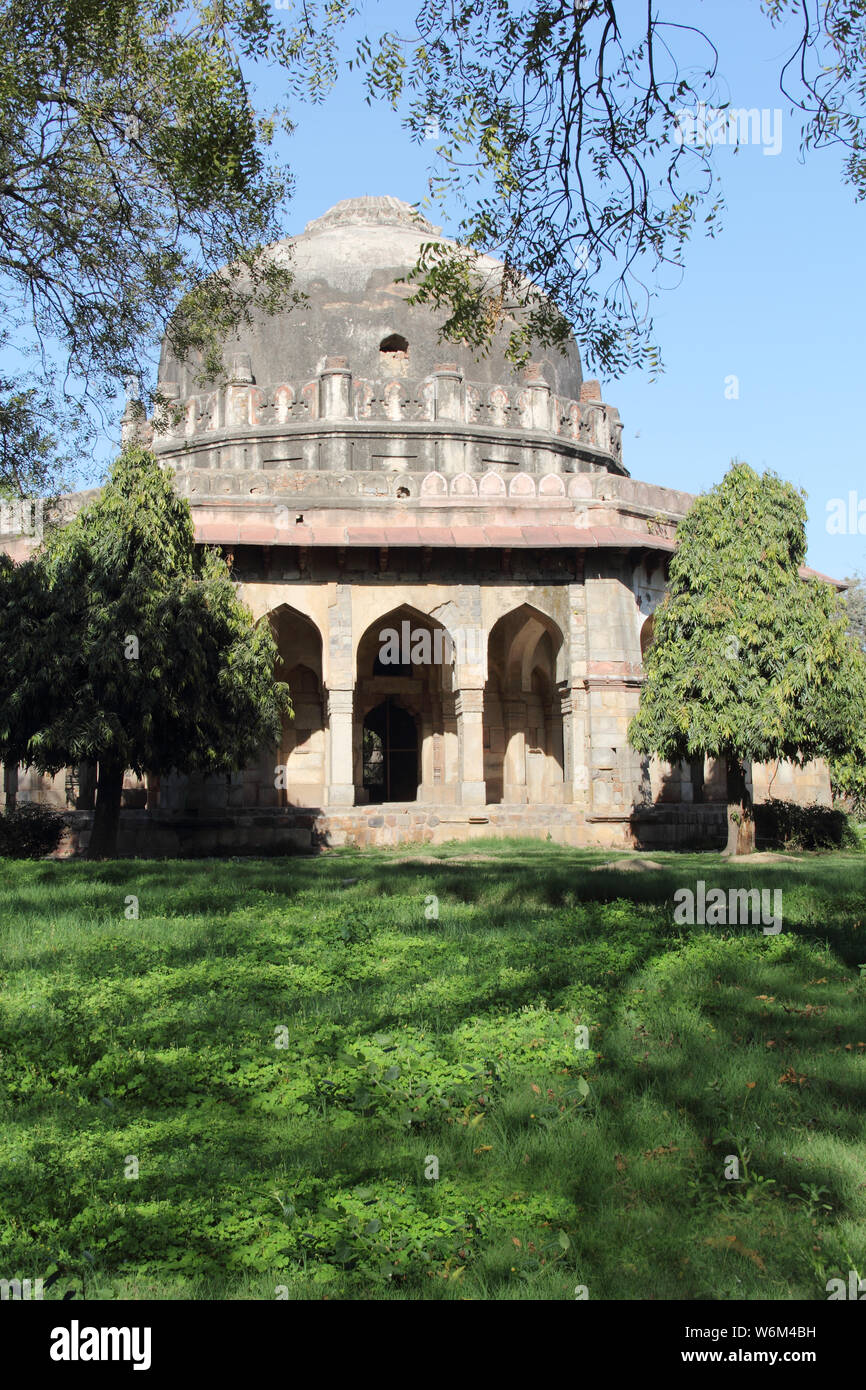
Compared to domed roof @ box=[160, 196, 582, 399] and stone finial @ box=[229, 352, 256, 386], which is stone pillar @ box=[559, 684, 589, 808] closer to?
domed roof @ box=[160, 196, 582, 399]

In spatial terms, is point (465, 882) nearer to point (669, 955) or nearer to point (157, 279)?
point (669, 955)

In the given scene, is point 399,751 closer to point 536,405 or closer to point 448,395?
point 448,395

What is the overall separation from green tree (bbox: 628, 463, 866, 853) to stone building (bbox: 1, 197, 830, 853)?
8.38ft

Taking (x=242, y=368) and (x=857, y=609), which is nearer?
(x=242, y=368)

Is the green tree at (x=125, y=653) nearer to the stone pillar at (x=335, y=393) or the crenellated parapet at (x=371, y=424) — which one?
the crenellated parapet at (x=371, y=424)

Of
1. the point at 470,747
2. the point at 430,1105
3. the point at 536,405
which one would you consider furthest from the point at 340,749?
the point at 430,1105

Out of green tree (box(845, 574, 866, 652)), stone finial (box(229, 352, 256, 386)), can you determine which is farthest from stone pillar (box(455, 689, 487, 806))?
green tree (box(845, 574, 866, 652))

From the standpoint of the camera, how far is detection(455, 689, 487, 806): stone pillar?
19.0 m

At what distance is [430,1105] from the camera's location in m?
4.68

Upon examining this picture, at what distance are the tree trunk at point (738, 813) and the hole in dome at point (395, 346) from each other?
12136mm

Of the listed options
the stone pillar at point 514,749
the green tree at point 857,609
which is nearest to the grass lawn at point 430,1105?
the stone pillar at point 514,749

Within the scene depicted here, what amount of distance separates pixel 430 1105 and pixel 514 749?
18.6 meters

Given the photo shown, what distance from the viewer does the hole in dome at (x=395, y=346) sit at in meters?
24.0
